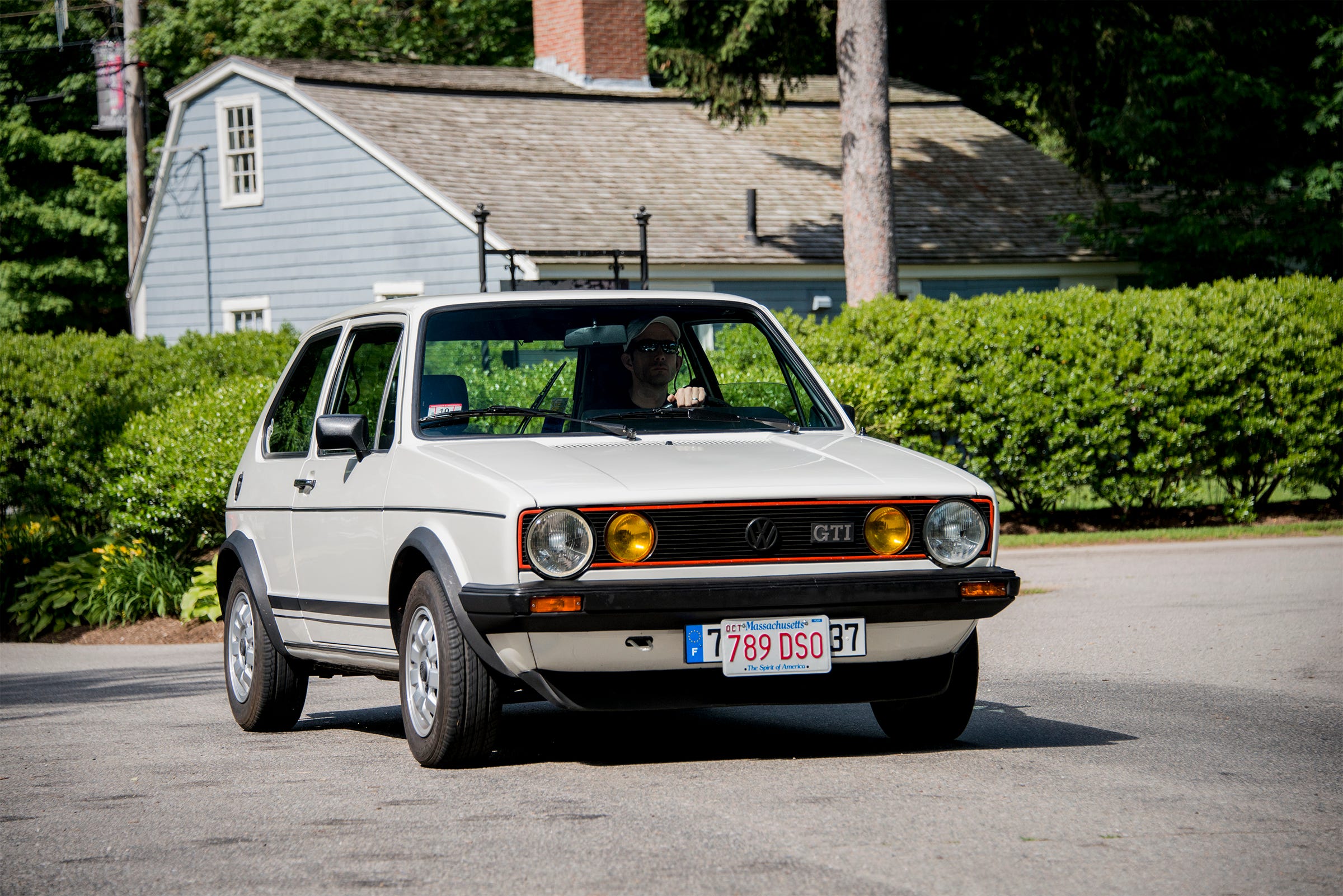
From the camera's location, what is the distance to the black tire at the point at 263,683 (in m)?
8.50

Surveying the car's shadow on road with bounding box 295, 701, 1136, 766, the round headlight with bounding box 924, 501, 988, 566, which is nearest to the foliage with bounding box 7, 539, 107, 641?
the car's shadow on road with bounding box 295, 701, 1136, 766

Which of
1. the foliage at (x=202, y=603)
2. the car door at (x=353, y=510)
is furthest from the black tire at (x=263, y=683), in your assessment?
the foliage at (x=202, y=603)

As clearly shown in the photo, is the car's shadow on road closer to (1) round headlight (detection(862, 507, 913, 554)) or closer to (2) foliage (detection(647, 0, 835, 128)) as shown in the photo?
(1) round headlight (detection(862, 507, 913, 554))

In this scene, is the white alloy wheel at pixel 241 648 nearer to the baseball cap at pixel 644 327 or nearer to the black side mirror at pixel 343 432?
the black side mirror at pixel 343 432

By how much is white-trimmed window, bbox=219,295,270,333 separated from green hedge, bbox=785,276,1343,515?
46.7 feet

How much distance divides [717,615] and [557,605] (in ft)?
1.92

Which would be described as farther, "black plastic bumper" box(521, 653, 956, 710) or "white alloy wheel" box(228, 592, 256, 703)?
"white alloy wheel" box(228, 592, 256, 703)

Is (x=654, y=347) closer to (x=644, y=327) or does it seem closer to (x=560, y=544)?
(x=644, y=327)

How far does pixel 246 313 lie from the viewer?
1239 inches

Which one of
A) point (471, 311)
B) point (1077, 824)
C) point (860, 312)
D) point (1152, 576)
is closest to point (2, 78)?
point (860, 312)

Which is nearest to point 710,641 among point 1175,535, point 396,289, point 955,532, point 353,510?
point 955,532

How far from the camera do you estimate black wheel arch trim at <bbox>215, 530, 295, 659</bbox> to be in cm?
845

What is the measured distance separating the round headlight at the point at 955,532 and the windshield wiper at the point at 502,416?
1314mm

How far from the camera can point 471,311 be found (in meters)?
7.86
